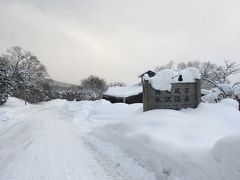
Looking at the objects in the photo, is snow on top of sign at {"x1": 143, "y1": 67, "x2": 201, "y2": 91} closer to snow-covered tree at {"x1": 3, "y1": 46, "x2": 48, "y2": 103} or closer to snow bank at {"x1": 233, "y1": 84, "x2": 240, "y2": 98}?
snow bank at {"x1": 233, "y1": 84, "x2": 240, "y2": 98}

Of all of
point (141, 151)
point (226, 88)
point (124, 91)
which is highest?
point (124, 91)

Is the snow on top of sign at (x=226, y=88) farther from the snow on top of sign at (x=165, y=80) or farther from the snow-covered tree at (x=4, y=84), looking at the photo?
the snow-covered tree at (x=4, y=84)

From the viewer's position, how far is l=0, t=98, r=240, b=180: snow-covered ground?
4.91 metres

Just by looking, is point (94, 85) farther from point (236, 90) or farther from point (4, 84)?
point (236, 90)

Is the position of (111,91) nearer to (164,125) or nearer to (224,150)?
(164,125)

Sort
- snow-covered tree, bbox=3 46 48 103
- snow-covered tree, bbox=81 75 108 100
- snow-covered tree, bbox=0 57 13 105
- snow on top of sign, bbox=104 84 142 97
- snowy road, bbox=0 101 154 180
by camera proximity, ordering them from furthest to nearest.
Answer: snow-covered tree, bbox=81 75 108 100
snow-covered tree, bbox=3 46 48 103
snow on top of sign, bbox=104 84 142 97
snow-covered tree, bbox=0 57 13 105
snowy road, bbox=0 101 154 180

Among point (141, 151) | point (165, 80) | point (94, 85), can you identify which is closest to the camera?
point (141, 151)

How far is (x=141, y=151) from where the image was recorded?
714 cm

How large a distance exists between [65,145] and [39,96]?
200 feet

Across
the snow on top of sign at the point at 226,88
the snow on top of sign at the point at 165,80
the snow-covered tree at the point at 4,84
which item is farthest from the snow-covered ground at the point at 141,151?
the snow-covered tree at the point at 4,84

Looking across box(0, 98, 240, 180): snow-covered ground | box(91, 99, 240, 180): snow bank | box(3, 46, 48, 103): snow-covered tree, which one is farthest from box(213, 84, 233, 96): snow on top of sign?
box(3, 46, 48, 103): snow-covered tree

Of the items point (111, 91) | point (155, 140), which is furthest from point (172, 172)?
point (111, 91)

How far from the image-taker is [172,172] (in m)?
5.38

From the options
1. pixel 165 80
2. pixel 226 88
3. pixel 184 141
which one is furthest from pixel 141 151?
pixel 226 88
